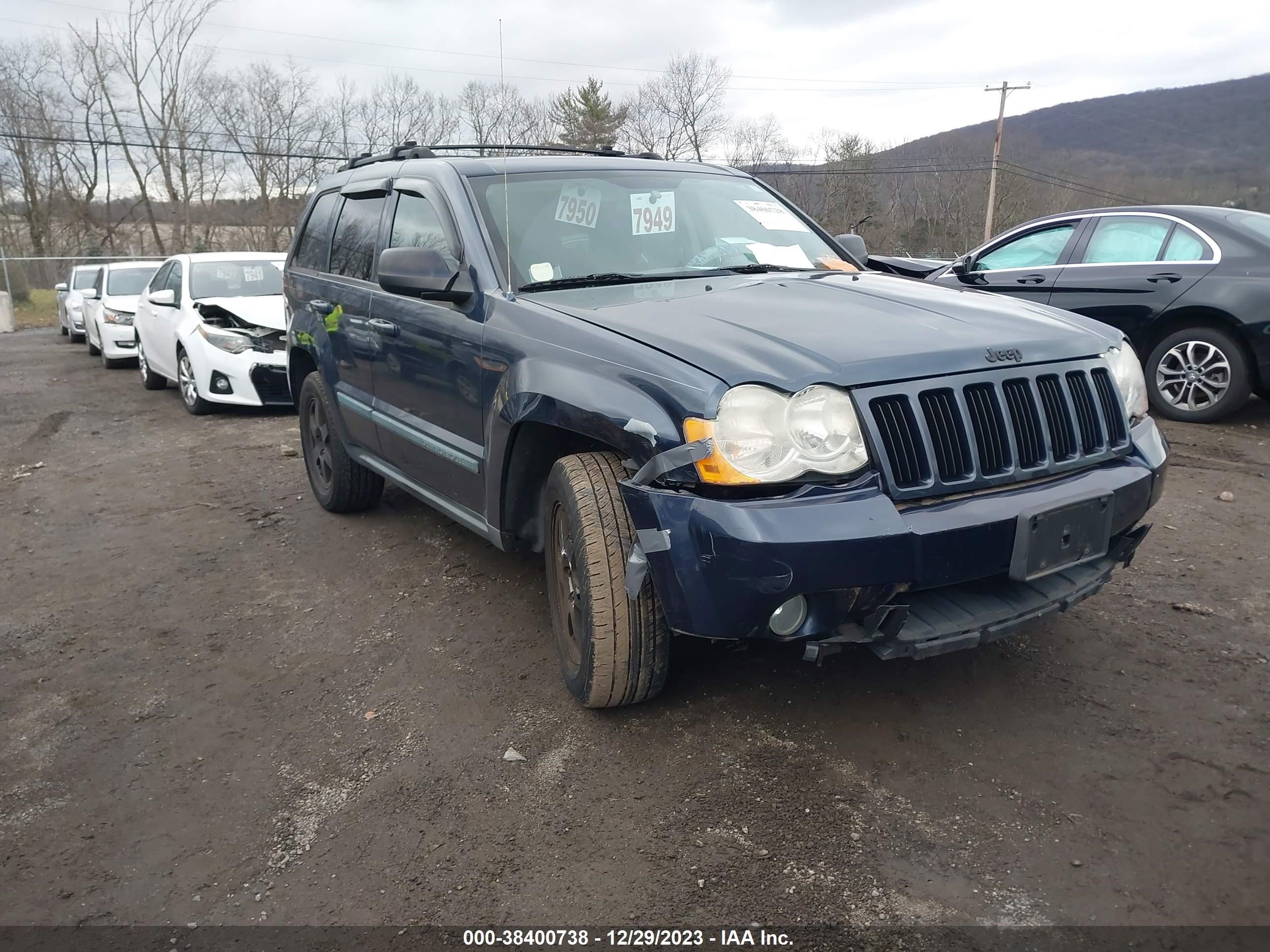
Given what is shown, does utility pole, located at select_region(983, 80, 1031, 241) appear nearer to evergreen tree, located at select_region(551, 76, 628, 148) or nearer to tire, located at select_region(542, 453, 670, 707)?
evergreen tree, located at select_region(551, 76, 628, 148)

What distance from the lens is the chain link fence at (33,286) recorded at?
1100 inches

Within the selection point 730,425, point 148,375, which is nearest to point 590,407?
point 730,425

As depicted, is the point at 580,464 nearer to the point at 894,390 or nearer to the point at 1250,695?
the point at 894,390

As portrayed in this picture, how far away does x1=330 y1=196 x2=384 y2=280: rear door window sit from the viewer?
4.49 m

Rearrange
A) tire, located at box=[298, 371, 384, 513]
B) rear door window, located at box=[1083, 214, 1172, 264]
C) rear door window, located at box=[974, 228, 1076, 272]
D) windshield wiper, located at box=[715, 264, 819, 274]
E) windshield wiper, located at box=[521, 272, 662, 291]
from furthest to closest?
rear door window, located at box=[974, 228, 1076, 272] < rear door window, located at box=[1083, 214, 1172, 264] < tire, located at box=[298, 371, 384, 513] < windshield wiper, located at box=[715, 264, 819, 274] < windshield wiper, located at box=[521, 272, 662, 291]

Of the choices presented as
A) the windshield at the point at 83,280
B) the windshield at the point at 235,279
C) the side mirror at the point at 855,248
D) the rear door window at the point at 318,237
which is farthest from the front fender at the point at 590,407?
the windshield at the point at 83,280

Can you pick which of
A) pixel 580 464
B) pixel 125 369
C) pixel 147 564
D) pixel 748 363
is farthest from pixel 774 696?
pixel 125 369

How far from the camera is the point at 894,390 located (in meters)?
2.50

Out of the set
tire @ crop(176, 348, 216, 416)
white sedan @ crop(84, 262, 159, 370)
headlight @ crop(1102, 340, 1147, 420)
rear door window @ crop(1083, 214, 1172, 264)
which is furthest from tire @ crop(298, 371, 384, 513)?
white sedan @ crop(84, 262, 159, 370)

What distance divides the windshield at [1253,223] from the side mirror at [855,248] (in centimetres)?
389

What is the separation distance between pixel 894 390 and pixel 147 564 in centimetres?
410

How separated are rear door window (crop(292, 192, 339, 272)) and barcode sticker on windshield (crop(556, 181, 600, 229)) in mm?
1860

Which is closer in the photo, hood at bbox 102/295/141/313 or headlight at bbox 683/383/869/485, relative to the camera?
headlight at bbox 683/383/869/485

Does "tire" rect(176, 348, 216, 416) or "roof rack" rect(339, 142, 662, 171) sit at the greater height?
"roof rack" rect(339, 142, 662, 171)
